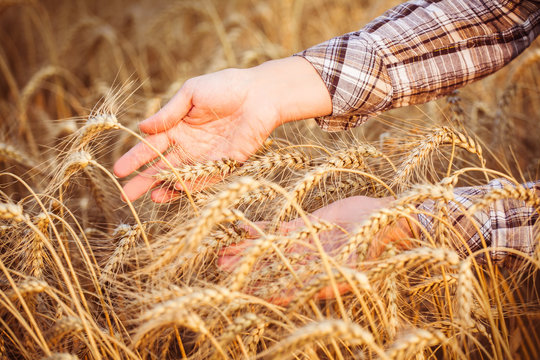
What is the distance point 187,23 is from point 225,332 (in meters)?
5.07

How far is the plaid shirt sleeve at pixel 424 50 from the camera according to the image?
149 centimetres

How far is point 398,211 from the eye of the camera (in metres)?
1.01

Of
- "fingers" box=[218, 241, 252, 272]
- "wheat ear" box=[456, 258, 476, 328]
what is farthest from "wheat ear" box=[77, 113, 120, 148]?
"wheat ear" box=[456, 258, 476, 328]

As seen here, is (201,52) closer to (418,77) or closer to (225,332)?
(418,77)

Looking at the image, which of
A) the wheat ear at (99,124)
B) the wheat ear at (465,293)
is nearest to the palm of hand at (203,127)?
the wheat ear at (99,124)

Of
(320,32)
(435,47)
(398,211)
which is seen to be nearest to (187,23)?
(320,32)

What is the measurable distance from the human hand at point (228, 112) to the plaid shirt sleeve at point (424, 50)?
101mm

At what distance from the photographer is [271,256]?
3.67 feet

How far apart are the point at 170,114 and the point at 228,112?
23 cm

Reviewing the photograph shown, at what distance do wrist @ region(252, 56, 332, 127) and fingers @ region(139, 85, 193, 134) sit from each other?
29cm

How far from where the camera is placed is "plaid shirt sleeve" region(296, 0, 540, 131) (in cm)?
149

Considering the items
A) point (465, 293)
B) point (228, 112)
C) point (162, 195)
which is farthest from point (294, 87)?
point (465, 293)

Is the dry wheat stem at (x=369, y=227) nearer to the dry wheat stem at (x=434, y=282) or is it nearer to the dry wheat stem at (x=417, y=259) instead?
the dry wheat stem at (x=417, y=259)

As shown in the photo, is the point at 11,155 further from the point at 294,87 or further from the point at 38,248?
the point at 294,87
